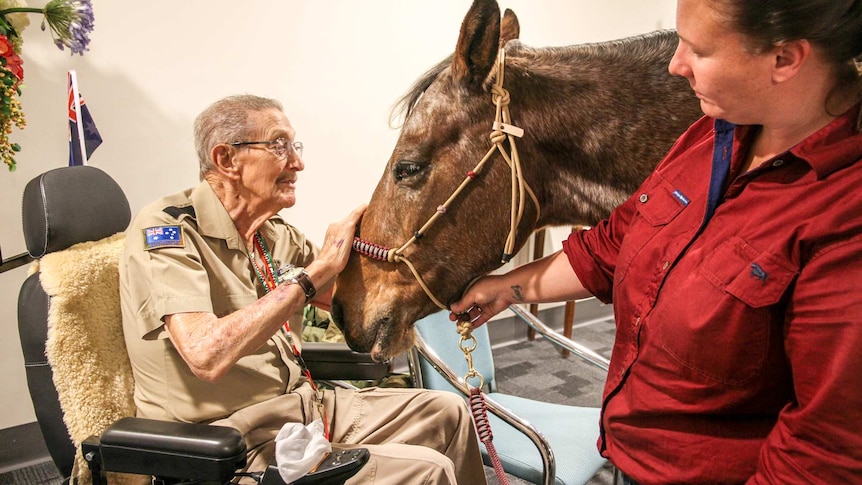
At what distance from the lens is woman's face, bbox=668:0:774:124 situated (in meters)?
0.67

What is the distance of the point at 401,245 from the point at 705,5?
0.73 meters

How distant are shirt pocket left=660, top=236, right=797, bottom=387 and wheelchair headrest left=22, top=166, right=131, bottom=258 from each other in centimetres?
149

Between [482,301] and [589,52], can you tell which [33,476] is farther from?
[589,52]

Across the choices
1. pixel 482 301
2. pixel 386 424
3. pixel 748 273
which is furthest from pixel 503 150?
pixel 386 424

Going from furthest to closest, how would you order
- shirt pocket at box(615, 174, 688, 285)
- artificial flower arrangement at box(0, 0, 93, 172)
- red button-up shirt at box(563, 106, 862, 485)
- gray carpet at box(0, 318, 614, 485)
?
gray carpet at box(0, 318, 614, 485) < artificial flower arrangement at box(0, 0, 93, 172) < shirt pocket at box(615, 174, 688, 285) < red button-up shirt at box(563, 106, 862, 485)

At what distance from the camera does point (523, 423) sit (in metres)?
1.57

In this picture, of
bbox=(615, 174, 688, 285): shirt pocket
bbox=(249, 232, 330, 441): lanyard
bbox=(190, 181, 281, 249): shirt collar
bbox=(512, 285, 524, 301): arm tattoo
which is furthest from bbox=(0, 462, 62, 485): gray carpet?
bbox=(615, 174, 688, 285): shirt pocket

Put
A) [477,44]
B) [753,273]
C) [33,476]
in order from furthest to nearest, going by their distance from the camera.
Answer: [33,476] → [477,44] → [753,273]

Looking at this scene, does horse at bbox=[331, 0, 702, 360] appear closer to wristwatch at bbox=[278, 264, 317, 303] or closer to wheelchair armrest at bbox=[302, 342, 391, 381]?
wristwatch at bbox=[278, 264, 317, 303]

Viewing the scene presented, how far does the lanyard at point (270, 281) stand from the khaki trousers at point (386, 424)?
0.09ft

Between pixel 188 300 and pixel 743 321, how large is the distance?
1166 mm

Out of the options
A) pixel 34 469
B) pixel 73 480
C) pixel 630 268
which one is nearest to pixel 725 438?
pixel 630 268

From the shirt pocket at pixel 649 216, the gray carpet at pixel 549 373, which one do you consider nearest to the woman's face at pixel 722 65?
the shirt pocket at pixel 649 216

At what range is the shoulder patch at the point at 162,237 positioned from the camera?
4.50 ft
